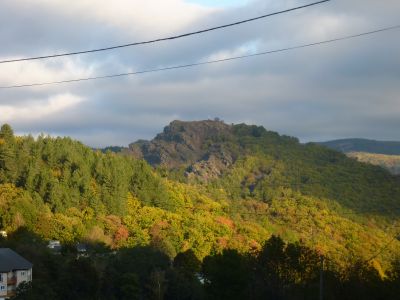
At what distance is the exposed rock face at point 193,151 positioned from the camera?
555 feet

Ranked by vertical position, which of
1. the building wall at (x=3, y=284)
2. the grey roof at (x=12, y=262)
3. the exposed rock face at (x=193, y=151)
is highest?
the exposed rock face at (x=193, y=151)

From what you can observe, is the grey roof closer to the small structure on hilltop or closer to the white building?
the white building

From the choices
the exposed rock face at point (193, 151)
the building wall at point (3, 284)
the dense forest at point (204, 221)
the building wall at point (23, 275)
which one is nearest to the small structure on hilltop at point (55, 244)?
the dense forest at point (204, 221)

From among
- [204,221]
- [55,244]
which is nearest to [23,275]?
[55,244]

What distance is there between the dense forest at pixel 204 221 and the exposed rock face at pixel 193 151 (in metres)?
0.79

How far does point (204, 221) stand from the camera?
83.8 meters

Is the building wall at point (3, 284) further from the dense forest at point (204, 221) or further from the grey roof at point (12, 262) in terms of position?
the dense forest at point (204, 221)

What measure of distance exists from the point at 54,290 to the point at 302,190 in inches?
3965

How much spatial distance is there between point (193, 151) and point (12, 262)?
14610 cm

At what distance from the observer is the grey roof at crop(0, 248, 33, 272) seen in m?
40.3

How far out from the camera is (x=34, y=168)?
74812 millimetres

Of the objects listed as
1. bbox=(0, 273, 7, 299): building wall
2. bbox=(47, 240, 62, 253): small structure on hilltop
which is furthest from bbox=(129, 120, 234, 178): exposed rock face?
bbox=(0, 273, 7, 299): building wall

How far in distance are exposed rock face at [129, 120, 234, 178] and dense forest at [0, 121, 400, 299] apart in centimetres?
79

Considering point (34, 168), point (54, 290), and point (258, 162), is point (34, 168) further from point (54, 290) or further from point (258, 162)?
point (258, 162)
